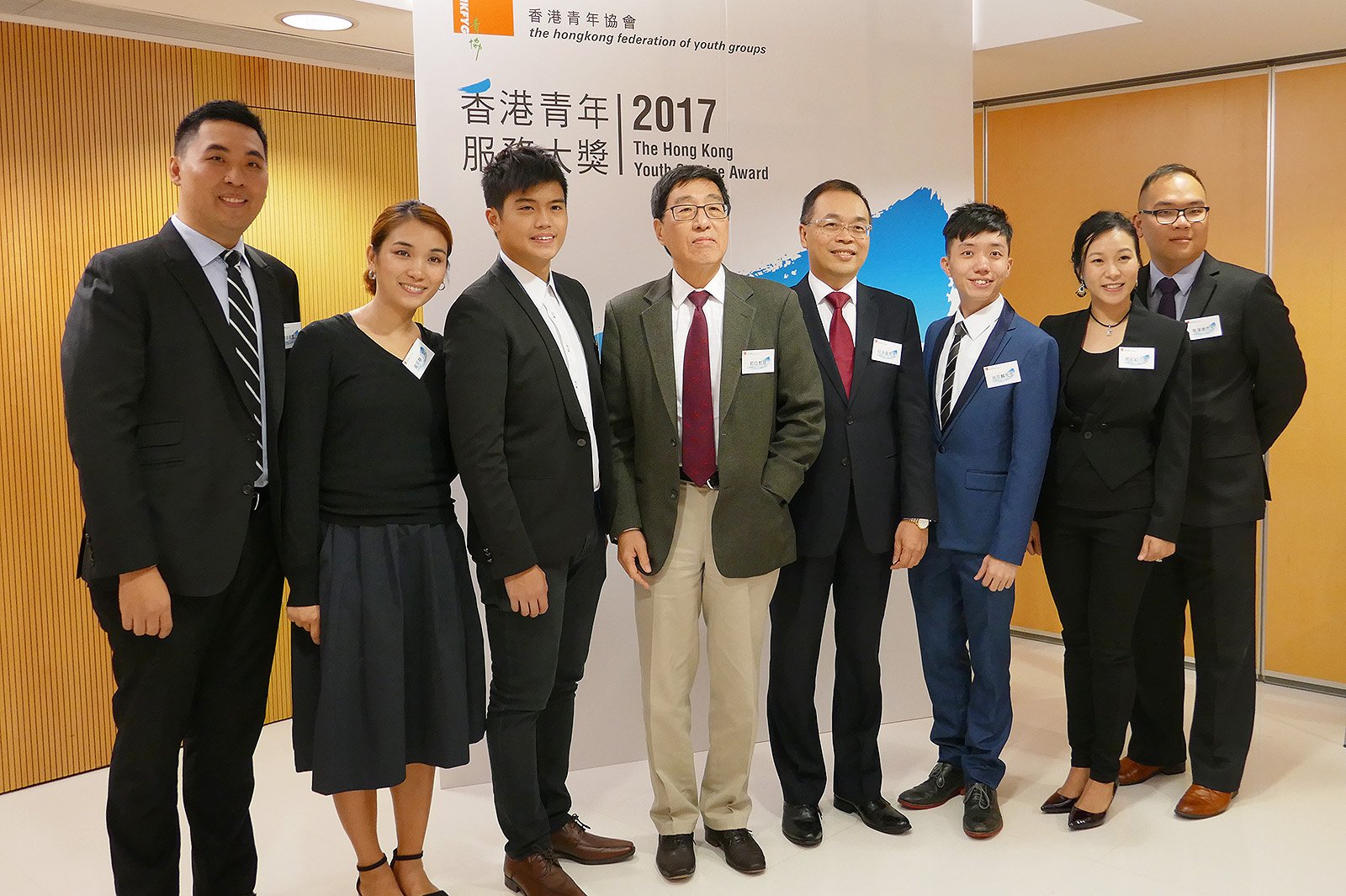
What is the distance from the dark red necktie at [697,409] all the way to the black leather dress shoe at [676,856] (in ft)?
3.53

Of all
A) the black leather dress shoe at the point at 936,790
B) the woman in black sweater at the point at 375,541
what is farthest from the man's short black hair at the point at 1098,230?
the woman in black sweater at the point at 375,541

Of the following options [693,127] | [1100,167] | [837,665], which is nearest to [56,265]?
[693,127]

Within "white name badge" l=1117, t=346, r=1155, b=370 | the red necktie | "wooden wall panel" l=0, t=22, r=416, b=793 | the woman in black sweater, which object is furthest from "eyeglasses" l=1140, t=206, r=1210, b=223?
"wooden wall panel" l=0, t=22, r=416, b=793

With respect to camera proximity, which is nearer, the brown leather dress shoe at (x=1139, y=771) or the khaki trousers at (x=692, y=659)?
the khaki trousers at (x=692, y=659)

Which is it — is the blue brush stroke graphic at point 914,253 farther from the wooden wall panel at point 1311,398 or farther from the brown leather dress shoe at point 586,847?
the brown leather dress shoe at point 586,847

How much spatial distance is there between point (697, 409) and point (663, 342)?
22 centimetres

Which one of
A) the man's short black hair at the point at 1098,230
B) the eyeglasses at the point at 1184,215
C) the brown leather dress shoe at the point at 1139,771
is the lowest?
the brown leather dress shoe at the point at 1139,771

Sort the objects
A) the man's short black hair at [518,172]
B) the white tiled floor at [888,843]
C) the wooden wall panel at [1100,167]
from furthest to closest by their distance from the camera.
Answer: the wooden wall panel at [1100,167]
the white tiled floor at [888,843]
the man's short black hair at [518,172]

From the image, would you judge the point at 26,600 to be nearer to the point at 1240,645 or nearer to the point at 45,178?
the point at 45,178

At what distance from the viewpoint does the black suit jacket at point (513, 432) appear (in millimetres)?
2801

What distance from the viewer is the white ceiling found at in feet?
12.7

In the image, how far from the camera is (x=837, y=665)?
11.5ft

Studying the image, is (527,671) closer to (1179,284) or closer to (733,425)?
(733,425)

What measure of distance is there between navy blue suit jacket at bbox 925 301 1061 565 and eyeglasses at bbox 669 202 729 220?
37.8 inches
